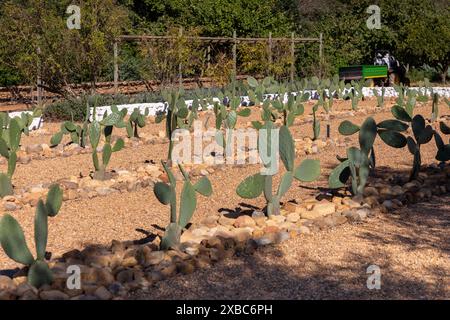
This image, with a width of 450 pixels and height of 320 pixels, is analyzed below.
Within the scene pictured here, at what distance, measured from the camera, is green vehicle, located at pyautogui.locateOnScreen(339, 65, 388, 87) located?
2364 centimetres

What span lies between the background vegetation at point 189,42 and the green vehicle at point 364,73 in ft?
1.75

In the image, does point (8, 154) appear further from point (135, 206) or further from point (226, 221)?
point (226, 221)

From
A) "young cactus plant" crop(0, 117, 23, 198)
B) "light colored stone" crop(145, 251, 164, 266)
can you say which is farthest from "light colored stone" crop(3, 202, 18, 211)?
"light colored stone" crop(145, 251, 164, 266)

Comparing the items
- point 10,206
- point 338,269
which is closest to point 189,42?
point 10,206

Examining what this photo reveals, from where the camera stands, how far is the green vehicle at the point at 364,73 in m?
23.6

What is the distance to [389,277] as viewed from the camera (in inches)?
183

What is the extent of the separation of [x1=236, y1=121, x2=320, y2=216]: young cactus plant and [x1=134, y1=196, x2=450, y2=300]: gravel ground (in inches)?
22.1

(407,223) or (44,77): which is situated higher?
(44,77)

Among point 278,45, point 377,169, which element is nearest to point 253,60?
point 278,45

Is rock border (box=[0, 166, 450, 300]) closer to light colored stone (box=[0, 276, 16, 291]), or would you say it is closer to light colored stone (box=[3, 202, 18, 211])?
light colored stone (box=[0, 276, 16, 291])

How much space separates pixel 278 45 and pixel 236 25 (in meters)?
3.17

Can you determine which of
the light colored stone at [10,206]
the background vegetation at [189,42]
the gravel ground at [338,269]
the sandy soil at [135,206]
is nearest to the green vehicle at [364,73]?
the background vegetation at [189,42]

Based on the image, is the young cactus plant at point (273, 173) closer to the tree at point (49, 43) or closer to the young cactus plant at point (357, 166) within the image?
the young cactus plant at point (357, 166)
